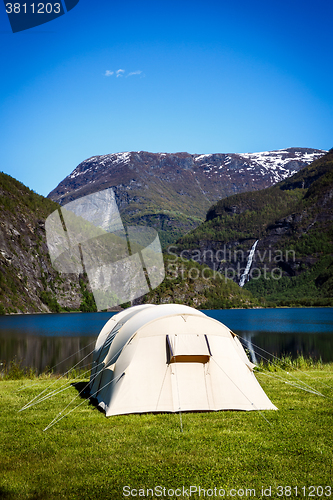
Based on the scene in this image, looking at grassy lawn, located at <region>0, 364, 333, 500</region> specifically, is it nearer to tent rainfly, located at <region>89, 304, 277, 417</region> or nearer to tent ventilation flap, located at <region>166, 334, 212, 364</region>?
tent rainfly, located at <region>89, 304, 277, 417</region>

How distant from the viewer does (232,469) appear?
6.45 m

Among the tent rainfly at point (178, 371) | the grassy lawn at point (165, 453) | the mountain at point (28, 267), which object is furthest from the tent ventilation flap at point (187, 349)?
the mountain at point (28, 267)

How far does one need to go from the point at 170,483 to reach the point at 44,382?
11656 mm

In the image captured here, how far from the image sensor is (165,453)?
23.5ft

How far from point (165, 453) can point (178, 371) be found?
2864mm

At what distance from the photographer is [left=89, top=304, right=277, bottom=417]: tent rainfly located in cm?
978

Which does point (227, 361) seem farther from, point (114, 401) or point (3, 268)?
point (3, 268)

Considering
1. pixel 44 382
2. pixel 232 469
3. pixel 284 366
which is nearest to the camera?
pixel 232 469

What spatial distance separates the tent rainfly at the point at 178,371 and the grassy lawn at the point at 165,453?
14.1 inches

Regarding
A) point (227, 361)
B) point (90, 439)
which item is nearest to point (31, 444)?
point (90, 439)

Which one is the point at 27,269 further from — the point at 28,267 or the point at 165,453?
the point at 165,453

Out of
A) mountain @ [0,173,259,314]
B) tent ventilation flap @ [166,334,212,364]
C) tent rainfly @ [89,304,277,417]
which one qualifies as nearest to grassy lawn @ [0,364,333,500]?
tent rainfly @ [89,304,277,417]

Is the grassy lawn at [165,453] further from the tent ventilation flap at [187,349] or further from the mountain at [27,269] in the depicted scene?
the mountain at [27,269]

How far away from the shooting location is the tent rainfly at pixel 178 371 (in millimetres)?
9781
